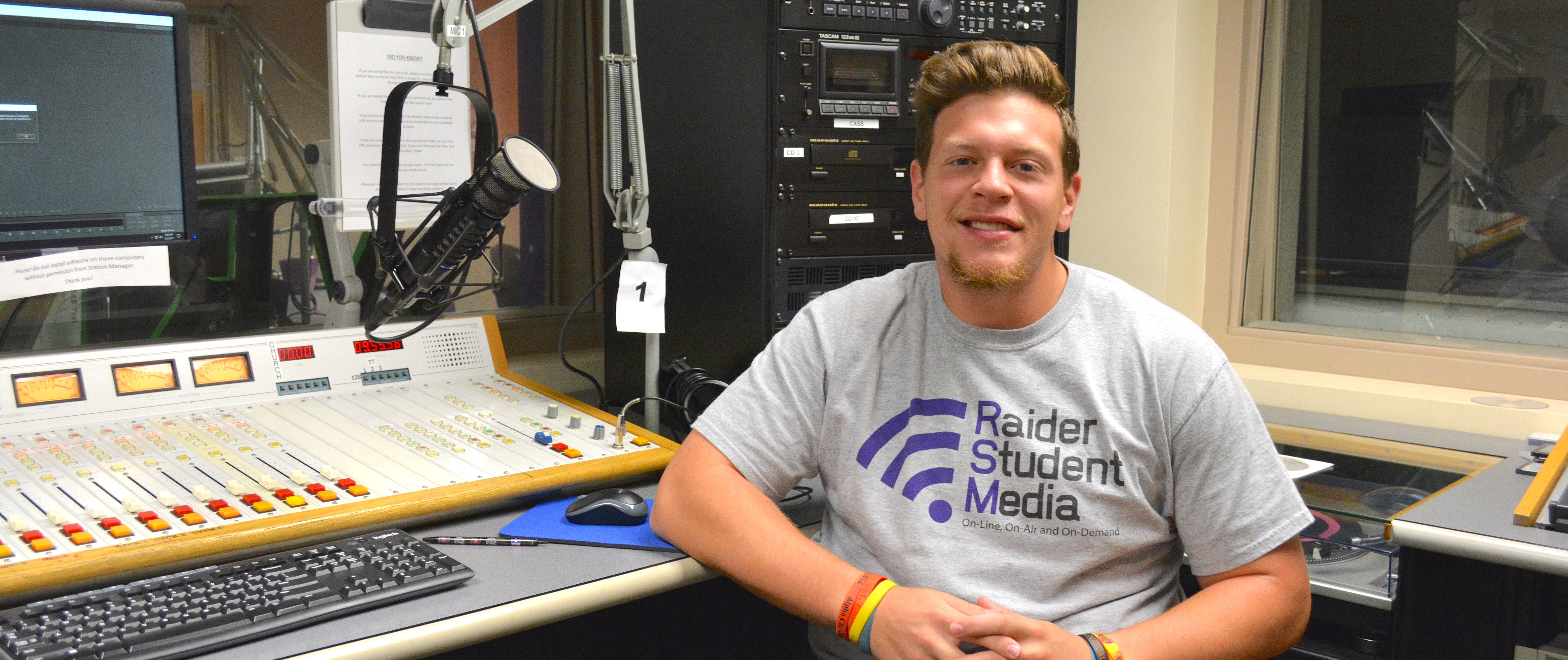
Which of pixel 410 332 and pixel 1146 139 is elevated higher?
pixel 1146 139

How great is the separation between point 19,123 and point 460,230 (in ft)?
1.73

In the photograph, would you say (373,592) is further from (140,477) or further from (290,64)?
(290,64)

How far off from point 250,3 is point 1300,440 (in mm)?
1863

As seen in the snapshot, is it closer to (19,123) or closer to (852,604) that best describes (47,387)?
(19,123)

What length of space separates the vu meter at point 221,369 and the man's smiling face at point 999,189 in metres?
1.02

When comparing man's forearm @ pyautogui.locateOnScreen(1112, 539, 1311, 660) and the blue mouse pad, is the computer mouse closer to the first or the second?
the blue mouse pad

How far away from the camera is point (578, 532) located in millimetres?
1327

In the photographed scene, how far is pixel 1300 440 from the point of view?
185 cm

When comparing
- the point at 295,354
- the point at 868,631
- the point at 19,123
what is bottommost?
the point at 868,631

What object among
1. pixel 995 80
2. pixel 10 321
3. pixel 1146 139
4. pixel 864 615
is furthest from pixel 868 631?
pixel 1146 139

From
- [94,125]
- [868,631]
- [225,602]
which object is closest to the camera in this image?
[225,602]

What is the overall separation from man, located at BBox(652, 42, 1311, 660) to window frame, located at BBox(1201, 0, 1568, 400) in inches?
44.9

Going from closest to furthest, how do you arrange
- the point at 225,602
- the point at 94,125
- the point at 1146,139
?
1. the point at 225,602
2. the point at 94,125
3. the point at 1146,139

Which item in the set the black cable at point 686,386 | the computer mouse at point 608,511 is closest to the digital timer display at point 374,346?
the black cable at point 686,386
